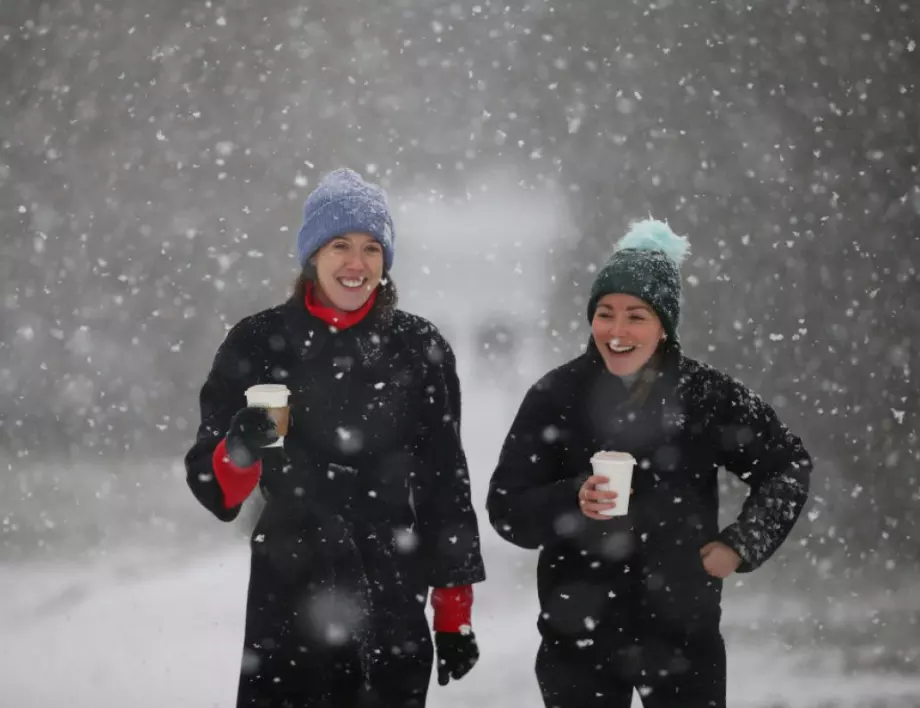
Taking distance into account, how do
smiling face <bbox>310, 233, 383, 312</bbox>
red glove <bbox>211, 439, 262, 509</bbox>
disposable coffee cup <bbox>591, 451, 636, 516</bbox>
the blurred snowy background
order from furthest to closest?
the blurred snowy background
smiling face <bbox>310, 233, 383, 312</bbox>
red glove <bbox>211, 439, 262, 509</bbox>
disposable coffee cup <bbox>591, 451, 636, 516</bbox>

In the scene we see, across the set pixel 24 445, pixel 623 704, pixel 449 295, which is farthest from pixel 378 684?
pixel 24 445

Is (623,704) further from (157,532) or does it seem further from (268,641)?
(157,532)

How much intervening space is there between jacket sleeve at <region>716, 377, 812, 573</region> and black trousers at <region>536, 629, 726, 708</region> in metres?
0.22

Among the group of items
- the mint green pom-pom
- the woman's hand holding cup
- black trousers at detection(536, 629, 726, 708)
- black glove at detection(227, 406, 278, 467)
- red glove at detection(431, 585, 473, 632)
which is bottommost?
black trousers at detection(536, 629, 726, 708)

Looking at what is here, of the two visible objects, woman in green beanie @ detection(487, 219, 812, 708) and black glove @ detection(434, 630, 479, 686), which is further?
black glove @ detection(434, 630, 479, 686)

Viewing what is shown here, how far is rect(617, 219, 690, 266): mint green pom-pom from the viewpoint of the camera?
7.04ft

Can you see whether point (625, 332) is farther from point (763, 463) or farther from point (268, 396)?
point (268, 396)

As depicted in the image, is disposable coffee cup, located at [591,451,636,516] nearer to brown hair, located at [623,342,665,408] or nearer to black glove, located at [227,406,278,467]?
brown hair, located at [623,342,665,408]

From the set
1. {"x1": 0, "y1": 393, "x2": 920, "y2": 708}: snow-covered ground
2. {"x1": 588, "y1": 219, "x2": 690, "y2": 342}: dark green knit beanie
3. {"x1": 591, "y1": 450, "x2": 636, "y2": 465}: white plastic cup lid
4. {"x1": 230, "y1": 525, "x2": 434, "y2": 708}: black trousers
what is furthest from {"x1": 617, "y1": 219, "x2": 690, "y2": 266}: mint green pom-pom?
{"x1": 0, "y1": 393, "x2": 920, "y2": 708}: snow-covered ground

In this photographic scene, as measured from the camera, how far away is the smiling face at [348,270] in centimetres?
212

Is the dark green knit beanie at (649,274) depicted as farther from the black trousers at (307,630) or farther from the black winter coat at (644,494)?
the black trousers at (307,630)

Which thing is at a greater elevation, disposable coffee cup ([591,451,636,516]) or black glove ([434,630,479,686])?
disposable coffee cup ([591,451,636,516])

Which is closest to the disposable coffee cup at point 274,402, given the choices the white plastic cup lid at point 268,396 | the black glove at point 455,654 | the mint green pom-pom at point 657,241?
the white plastic cup lid at point 268,396

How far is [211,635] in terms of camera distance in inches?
175
